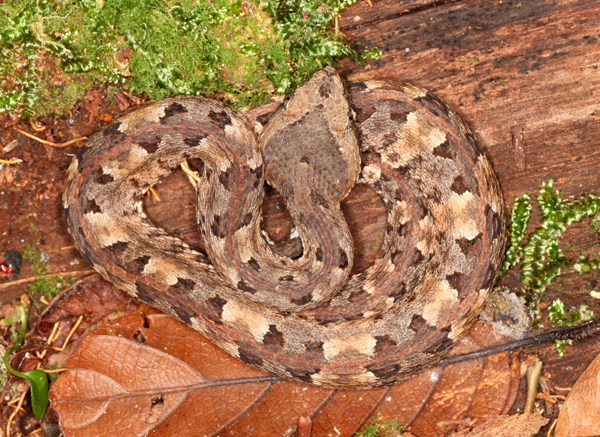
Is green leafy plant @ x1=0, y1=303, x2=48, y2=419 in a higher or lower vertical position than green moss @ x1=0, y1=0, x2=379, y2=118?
lower

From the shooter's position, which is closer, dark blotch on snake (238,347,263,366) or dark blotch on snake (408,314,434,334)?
dark blotch on snake (408,314,434,334)

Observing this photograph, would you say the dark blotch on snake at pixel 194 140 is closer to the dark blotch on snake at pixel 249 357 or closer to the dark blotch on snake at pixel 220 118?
the dark blotch on snake at pixel 220 118

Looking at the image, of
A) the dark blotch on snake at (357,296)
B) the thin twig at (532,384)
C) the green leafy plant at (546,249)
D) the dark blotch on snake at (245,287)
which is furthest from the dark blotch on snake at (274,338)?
the thin twig at (532,384)

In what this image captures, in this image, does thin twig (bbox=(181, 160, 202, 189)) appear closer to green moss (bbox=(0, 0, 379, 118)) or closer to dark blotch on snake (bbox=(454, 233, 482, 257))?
green moss (bbox=(0, 0, 379, 118))

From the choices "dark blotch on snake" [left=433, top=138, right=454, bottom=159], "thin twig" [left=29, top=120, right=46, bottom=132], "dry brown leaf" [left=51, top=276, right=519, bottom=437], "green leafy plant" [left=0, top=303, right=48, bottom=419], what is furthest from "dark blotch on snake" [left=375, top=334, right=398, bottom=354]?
"thin twig" [left=29, top=120, right=46, bottom=132]

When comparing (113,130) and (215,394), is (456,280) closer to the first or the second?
(215,394)

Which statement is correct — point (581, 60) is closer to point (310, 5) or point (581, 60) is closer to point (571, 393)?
point (310, 5)

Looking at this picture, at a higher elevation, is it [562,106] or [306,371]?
[562,106]

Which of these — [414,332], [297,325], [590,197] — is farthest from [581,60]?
[297,325]
